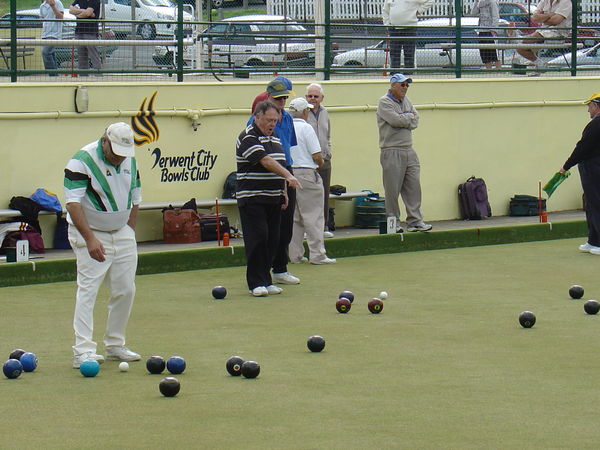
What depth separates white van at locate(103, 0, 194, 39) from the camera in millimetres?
13195

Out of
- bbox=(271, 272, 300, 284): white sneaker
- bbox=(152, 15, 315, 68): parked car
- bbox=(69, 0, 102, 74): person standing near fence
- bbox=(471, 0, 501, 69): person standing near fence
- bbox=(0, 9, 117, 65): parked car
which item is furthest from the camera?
bbox=(471, 0, 501, 69): person standing near fence

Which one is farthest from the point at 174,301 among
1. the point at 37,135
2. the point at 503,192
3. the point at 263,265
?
the point at 503,192

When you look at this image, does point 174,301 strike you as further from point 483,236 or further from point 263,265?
point 483,236

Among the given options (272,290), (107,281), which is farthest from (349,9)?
(107,281)

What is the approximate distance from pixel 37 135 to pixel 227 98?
7.58ft

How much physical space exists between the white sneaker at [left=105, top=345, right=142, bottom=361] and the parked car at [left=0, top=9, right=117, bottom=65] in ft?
19.4

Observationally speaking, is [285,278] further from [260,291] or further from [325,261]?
[325,261]

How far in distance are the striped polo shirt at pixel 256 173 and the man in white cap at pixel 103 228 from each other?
2.64m

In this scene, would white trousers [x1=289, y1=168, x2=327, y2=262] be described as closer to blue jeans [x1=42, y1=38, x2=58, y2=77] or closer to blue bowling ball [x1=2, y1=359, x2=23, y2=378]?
blue jeans [x1=42, y1=38, x2=58, y2=77]

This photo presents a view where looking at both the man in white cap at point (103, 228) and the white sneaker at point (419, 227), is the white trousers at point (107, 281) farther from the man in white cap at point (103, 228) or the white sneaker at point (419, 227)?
the white sneaker at point (419, 227)

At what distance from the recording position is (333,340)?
7945 mm

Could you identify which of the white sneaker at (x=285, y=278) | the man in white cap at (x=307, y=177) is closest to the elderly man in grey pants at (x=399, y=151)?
the man in white cap at (x=307, y=177)

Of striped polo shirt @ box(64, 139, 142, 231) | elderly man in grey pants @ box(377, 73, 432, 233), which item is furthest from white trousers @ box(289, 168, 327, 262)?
striped polo shirt @ box(64, 139, 142, 231)

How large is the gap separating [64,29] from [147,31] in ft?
3.21
